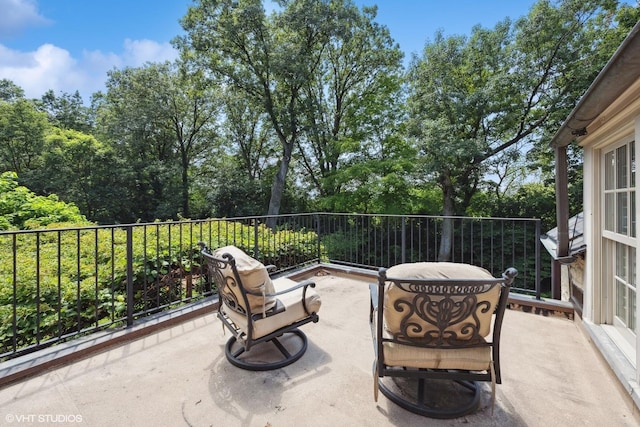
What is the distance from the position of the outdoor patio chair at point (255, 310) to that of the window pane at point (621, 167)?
239 centimetres

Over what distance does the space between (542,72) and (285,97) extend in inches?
365

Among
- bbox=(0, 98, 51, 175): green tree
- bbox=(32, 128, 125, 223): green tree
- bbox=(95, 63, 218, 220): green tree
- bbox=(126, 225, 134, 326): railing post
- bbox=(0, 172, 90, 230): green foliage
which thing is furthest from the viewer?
bbox=(95, 63, 218, 220): green tree

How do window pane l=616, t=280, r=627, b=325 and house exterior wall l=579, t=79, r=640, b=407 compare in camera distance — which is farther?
window pane l=616, t=280, r=627, b=325

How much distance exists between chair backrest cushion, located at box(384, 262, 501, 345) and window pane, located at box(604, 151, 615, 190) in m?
1.70

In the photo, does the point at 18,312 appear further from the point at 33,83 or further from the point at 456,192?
the point at 33,83

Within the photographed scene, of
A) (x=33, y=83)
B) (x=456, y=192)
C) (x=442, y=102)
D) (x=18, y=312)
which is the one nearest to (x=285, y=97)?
(x=442, y=102)

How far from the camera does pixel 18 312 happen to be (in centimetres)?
235

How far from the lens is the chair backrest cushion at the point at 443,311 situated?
1.40 metres

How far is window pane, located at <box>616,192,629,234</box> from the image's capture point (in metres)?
2.05

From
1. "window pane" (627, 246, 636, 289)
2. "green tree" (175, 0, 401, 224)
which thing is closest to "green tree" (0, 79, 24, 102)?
"green tree" (175, 0, 401, 224)

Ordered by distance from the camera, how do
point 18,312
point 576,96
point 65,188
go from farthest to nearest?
point 65,188, point 576,96, point 18,312

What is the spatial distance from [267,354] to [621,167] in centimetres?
296

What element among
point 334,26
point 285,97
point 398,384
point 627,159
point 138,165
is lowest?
point 398,384

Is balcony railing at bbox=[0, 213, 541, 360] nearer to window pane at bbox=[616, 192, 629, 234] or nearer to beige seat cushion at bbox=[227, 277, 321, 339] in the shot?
window pane at bbox=[616, 192, 629, 234]
